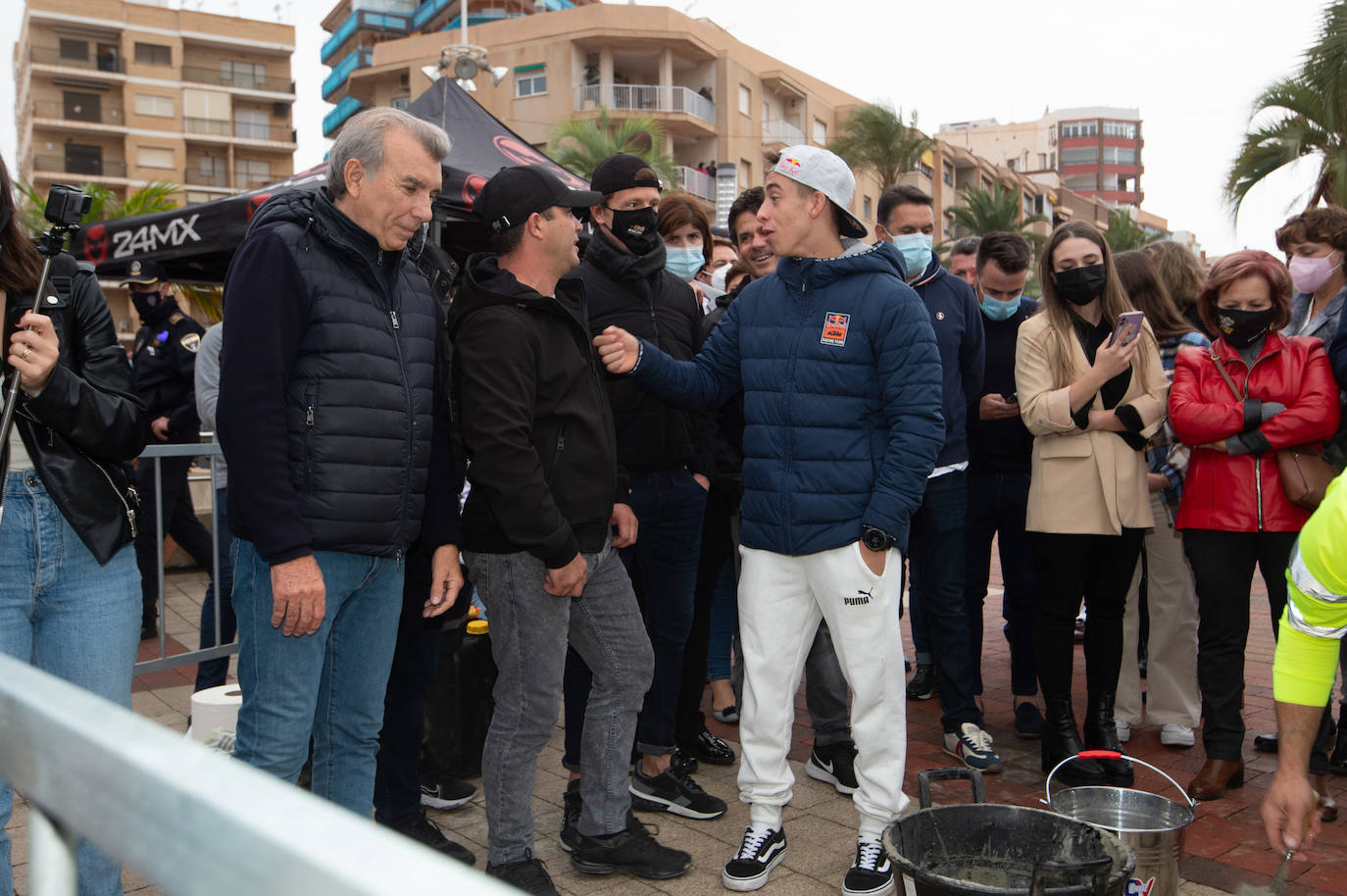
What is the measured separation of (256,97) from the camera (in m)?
66.2

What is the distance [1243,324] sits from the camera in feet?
14.0

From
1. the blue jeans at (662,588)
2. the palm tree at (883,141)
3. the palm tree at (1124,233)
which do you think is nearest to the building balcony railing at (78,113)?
the palm tree at (883,141)

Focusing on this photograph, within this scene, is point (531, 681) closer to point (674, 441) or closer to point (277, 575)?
point (277, 575)

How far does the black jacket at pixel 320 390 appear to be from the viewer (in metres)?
2.73

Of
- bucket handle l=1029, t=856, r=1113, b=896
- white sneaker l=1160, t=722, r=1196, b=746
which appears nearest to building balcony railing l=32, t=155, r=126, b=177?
white sneaker l=1160, t=722, r=1196, b=746

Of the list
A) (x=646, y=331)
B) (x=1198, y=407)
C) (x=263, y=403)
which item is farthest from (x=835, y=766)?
(x=263, y=403)

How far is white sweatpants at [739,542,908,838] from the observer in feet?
11.6

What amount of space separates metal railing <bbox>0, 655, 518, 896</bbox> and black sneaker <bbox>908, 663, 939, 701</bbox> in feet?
17.4

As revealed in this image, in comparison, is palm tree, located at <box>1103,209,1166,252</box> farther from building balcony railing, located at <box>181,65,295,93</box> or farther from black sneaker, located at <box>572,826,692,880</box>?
black sneaker, located at <box>572,826,692,880</box>

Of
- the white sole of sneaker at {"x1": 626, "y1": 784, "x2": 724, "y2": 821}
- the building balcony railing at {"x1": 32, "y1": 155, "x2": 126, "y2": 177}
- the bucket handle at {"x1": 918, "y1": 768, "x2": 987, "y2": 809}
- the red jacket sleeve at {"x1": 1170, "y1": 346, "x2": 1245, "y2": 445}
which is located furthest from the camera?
the building balcony railing at {"x1": 32, "y1": 155, "x2": 126, "y2": 177}

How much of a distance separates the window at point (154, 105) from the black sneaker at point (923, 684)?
6786cm

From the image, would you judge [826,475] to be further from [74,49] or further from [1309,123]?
[74,49]

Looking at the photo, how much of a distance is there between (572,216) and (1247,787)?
3.45 meters

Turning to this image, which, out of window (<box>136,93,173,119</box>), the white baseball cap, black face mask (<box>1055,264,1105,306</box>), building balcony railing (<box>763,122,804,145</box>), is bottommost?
black face mask (<box>1055,264,1105,306</box>)
